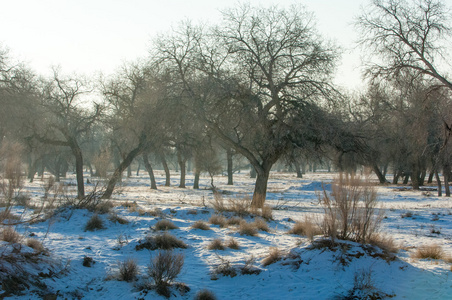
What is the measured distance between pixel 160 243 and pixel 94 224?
2723mm

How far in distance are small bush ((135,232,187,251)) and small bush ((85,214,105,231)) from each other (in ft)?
7.41

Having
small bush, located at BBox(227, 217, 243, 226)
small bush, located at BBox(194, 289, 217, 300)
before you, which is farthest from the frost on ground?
small bush, located at BBox(227, 217, 243, 226)

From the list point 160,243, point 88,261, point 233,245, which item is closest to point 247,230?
point 233,245

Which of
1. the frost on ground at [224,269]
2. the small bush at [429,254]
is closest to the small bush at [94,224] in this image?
the frost on ground at [224,269]

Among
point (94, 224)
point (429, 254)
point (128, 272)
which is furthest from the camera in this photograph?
point (94, 224)

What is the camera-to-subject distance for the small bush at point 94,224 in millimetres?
9811

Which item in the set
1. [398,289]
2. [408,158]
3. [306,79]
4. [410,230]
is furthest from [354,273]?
[408,158]

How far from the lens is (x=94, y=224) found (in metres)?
9.92

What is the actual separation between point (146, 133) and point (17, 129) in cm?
687

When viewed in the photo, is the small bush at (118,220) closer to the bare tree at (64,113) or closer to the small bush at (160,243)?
the small bush at (160,243)

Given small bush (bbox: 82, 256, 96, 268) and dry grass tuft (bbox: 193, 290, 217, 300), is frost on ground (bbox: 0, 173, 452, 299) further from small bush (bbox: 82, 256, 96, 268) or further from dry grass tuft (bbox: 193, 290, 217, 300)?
dry grass tuft (bbox: 193, 290, 217, 300)

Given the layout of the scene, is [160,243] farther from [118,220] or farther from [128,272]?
[118,220]

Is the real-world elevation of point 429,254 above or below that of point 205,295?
above

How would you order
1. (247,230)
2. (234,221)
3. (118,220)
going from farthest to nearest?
(234,221)
(118,220)
(247,230)
